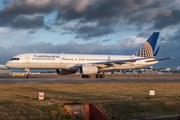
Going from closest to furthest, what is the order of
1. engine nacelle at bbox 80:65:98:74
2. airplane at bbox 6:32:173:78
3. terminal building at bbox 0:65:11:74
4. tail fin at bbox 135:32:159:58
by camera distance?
engine nacelle at bbox 80:65:98:74
airplane at bbox 6:32:173:78
tail fin at bbox 135:32:159:58
terminal building at bbox 0:65:11:74

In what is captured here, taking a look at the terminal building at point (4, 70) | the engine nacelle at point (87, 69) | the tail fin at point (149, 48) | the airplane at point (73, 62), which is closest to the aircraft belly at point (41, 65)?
the airplane at point (73, 62)

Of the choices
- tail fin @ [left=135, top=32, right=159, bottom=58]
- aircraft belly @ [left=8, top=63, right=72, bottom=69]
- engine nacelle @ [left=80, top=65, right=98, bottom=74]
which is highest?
tail fin @ [left=135, top=32, right=159, bottom=58]

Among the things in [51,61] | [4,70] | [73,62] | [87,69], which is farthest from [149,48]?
[4,70]

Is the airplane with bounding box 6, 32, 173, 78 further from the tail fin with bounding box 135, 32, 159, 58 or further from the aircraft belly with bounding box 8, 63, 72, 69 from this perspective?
the tail fin with bounding box 135, 32, 159, 58

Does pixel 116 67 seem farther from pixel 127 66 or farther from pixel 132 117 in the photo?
pixel 132 117

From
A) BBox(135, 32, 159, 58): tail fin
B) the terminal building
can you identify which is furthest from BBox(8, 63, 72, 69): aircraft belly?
the terminal building

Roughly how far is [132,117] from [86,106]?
252 centimetres

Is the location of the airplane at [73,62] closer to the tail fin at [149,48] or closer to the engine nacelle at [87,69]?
the engine nacelle at [87,69]

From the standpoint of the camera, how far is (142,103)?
36.9ft

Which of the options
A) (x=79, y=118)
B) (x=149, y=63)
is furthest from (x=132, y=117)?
(x=149, y=63)

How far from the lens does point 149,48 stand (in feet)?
154

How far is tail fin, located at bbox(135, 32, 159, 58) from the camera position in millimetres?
46594

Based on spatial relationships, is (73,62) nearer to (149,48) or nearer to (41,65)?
(41,65)

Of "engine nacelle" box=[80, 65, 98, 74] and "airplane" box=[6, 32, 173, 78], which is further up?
"airplane" box=[6, 32, 173, 78]
